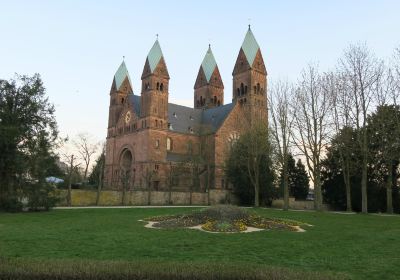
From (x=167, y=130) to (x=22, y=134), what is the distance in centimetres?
3845

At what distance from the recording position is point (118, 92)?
259ft

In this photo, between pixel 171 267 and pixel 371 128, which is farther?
pixel 371 128

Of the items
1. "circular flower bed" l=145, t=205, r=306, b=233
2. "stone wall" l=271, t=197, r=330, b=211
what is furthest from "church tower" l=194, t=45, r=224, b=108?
"circular flower bed" l=145, t=205, r=306, b=233

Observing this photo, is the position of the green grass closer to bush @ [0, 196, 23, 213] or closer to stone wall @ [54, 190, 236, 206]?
bush @ [0, 196, 23, 213]

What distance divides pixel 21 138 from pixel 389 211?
33.3 m

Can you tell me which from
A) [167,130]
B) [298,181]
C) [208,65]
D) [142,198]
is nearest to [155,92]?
[167,130]

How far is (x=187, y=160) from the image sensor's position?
206 ft

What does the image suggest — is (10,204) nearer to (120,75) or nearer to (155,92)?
(155,92)

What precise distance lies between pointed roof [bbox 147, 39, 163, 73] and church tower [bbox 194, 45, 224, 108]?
20.3 metres

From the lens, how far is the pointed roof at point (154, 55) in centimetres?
6744

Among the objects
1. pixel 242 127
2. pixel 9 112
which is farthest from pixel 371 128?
pixel 9 112

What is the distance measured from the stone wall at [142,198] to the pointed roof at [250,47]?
30.4 m

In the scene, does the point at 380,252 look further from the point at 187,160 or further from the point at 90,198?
the point at 187,160

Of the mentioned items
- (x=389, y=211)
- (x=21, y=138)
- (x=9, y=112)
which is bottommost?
(x=389, y=211)
